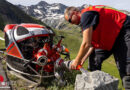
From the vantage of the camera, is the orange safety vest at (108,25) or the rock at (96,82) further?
the orange safety vest at (108,25)

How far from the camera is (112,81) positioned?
2896 mm

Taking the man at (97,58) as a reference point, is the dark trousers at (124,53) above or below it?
above

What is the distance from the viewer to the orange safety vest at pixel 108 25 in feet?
11.8

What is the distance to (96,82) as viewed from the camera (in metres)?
2.78

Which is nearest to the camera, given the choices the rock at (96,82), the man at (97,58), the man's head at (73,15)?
the rock at (96,82)

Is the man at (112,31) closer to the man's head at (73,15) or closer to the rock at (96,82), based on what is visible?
the man's head at (73,15)

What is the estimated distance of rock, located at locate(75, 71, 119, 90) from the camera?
271 cm

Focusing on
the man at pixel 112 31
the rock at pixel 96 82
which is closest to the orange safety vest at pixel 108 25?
the man at pixel 112 31

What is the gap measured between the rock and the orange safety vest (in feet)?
3.61

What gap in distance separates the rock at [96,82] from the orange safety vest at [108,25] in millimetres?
1101

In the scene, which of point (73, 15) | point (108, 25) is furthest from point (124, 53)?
point (73, 15)

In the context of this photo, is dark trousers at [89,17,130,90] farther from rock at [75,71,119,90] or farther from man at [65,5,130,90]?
rock at [75,71,119,90]

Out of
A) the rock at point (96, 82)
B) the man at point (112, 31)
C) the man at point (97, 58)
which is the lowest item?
the man at point (97, 58)

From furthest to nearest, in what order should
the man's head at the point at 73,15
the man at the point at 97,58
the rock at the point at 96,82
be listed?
the man at the point at 97,58 → the man's head at the point at 73,15 → the rock at the point at 96,82
